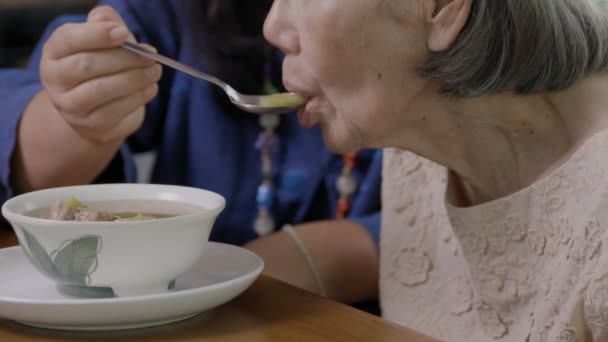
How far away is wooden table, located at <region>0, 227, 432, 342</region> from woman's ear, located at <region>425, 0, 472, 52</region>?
0.24m

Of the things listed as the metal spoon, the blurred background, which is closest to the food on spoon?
the metal spoon

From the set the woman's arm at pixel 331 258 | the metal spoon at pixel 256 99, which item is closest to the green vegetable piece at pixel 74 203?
the metal spoon at pixel 256 99

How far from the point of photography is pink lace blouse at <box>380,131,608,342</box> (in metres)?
0.74

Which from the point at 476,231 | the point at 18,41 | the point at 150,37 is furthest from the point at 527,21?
the point at 18,41

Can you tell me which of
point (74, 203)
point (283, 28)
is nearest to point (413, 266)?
point (283, 28)

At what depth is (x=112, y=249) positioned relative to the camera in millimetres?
574

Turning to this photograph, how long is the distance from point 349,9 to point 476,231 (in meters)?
0.29

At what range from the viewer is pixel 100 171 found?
3.36ft

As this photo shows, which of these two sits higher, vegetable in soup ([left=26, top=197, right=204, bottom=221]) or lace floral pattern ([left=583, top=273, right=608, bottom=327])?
vegetable in soup ([left=26, top=197, right=204, bottom=221])

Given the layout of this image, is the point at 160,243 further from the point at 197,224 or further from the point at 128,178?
the point at 128,178

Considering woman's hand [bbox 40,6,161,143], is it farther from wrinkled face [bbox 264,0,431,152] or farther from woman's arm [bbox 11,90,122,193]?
wrinkled face [bbox 264,0,431,152]

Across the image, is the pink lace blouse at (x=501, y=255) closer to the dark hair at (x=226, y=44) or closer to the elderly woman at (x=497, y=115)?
the elderly woman at (x=497, y=115)

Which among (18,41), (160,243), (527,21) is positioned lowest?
(18,41)

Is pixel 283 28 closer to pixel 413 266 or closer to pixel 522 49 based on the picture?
pixel 522 49
